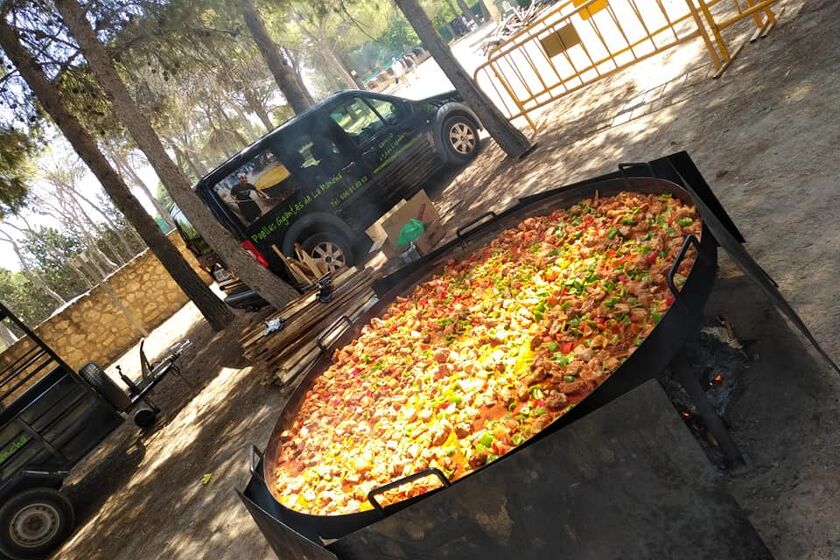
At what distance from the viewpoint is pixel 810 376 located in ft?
9.69

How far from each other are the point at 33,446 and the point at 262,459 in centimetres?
556

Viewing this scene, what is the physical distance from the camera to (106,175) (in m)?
11.4

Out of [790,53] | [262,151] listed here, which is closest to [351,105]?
[262,151]

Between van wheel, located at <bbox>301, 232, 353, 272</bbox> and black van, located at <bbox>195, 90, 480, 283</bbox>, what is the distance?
2cm

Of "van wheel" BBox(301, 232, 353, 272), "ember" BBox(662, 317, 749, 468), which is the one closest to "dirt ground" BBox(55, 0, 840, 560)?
"ember" BBox(662, 317, 749, 468)

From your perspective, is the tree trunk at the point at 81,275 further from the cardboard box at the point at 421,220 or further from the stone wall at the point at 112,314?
the cardboard box at the point at 421,220

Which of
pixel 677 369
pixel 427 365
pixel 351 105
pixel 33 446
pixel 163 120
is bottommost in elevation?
pixel 677 369

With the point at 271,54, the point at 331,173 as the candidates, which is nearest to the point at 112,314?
the point at 271,54

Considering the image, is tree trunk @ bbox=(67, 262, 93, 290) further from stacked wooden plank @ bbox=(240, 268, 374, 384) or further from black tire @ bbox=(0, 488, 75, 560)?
stacked wooden plank @ bbox=(240, 268, 374, 384)

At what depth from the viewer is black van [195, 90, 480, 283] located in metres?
9.09

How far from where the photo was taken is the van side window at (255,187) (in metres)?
9.00

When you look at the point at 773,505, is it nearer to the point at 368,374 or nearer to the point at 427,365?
the point at 427,365

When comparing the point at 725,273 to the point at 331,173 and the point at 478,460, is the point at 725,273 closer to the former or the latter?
the point at 478,460

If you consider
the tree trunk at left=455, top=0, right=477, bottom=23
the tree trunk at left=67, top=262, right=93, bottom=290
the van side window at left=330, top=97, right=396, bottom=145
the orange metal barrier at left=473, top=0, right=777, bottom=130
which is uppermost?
the tree trunk at left=67, top=262, right=93, bottom=290
